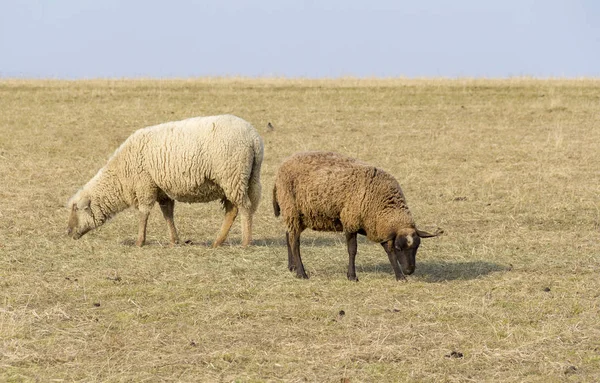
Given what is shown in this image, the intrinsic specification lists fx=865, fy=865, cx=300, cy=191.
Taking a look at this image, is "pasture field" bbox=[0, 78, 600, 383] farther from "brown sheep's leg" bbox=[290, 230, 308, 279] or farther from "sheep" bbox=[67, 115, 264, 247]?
"sheep" bbox=[67, 115, 264, 247]

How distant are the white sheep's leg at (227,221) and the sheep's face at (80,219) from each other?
6.58 feet

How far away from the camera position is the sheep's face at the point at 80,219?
12.8m

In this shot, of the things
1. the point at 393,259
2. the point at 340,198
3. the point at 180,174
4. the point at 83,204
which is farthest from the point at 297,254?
the point at 83,204

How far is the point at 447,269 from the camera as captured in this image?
1089 cm

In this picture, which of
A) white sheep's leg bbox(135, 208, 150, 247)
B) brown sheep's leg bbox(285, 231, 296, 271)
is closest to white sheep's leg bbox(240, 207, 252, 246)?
white sheep's leg bbox(135, 208, 150, 247)

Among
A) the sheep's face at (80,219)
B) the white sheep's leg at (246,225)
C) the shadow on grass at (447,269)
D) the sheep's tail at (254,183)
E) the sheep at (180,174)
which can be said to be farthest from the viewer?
the sheep's face at (80,219)

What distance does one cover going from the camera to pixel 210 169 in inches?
477

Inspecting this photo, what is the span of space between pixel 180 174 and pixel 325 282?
10.6 feet

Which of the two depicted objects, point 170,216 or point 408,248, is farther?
point 170,216

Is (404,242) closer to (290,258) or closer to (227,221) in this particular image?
(290,258)

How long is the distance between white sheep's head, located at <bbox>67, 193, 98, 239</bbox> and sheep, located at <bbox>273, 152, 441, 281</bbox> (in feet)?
12.3

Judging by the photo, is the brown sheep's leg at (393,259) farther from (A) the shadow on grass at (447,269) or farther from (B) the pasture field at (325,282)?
(A) the shadow on grass at (447,269)

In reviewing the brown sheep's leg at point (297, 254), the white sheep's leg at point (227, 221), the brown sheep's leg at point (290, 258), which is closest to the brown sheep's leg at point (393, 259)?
the brown sheep's leg at point (297, 254)

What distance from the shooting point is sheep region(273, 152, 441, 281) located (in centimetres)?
984
